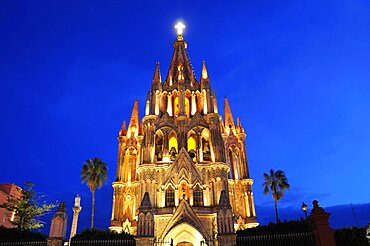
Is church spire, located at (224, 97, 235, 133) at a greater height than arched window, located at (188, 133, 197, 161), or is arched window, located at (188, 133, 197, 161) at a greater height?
church spire, located at (224, 97, 235, 133)

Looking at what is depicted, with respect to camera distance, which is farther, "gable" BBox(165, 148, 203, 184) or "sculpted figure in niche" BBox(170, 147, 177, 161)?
"sculpted figure in niche" BBox(170, 147, 177, 161)

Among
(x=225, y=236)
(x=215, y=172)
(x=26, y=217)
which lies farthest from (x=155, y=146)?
(x=225, y=236)

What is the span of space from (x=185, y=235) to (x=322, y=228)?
64.9 feet

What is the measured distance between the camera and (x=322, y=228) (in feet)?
49.0


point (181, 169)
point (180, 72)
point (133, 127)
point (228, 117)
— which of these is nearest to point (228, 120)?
point (228, 117)

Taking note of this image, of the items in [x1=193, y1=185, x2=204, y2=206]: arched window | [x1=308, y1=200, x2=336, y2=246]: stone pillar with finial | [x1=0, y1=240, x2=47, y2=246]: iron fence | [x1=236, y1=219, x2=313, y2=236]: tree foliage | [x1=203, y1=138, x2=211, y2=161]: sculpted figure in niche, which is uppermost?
[x1=203, y1=138, x2=211, y2=161]: sculpted figure in niche

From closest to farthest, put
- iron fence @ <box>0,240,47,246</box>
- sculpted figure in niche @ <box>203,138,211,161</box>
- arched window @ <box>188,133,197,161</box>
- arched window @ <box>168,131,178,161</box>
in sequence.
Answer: iron fence @ <box>0,240,47,246</box>, sculpted figure in niche @ <box>203,138,211,161</box>, arched window @ <box>168,131,178,161</box>, arched window @ <box>188,133,197,161</box>

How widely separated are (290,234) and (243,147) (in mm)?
21435

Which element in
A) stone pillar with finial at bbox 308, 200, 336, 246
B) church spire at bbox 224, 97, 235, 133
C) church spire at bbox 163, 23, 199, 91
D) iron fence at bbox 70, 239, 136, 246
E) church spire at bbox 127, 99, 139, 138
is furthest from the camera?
church spire at bbox 224, 97, 235, 133

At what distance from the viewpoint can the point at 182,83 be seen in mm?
41062

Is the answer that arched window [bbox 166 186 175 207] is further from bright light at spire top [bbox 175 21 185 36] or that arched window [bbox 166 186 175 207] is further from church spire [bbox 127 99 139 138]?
bright light at spire top [bbox 175 21 185 36]

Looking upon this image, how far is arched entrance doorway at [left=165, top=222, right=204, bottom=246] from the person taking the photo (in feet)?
101

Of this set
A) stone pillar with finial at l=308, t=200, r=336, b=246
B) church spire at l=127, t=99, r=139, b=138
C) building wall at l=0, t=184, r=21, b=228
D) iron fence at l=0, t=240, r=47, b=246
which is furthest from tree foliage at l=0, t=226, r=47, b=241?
church spire at l=127, t=99, r=139, b=138

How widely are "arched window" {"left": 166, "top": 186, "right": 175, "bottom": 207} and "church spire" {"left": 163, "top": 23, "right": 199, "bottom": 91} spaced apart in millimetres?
13549
